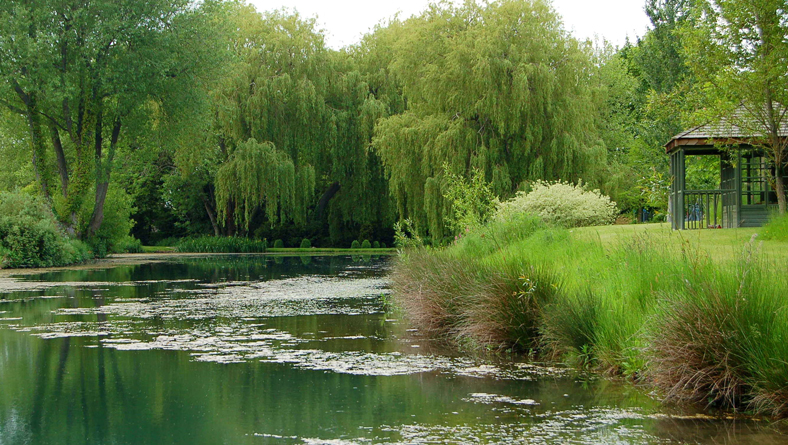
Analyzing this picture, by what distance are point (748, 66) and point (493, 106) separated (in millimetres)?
9299

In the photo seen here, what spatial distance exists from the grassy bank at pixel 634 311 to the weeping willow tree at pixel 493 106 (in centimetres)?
1315

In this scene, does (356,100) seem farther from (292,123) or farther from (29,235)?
(29,235)

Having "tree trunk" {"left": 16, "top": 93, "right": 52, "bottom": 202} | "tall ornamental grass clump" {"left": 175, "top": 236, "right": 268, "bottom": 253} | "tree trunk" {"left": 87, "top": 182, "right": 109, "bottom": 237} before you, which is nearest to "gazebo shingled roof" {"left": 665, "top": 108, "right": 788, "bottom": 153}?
"tree trunk" {"left": 16, "top": 93, "right": 52, "bottom": 202}

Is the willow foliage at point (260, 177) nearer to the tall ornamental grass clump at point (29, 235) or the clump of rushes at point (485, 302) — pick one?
the tall ornamental grass clump at point (29, 235)

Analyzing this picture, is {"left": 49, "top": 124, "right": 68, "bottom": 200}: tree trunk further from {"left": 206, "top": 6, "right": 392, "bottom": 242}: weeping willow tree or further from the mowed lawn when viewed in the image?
the mowed lawn

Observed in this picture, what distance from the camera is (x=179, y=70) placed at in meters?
29.5

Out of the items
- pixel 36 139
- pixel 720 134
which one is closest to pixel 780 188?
pixel 720 134

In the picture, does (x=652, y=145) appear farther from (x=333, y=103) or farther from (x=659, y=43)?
(x=333, y=103)

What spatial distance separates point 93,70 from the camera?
1141 inches

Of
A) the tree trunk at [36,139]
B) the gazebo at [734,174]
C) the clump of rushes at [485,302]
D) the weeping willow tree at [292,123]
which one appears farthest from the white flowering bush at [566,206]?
the tree trunk at [36,139]

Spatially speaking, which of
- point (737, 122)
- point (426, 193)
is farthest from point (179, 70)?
point (737, 122)

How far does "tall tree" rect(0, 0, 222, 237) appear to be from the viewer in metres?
27.4

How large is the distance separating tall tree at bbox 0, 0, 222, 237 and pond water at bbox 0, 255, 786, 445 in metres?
17.1

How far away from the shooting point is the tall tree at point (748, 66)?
16.9 metres
